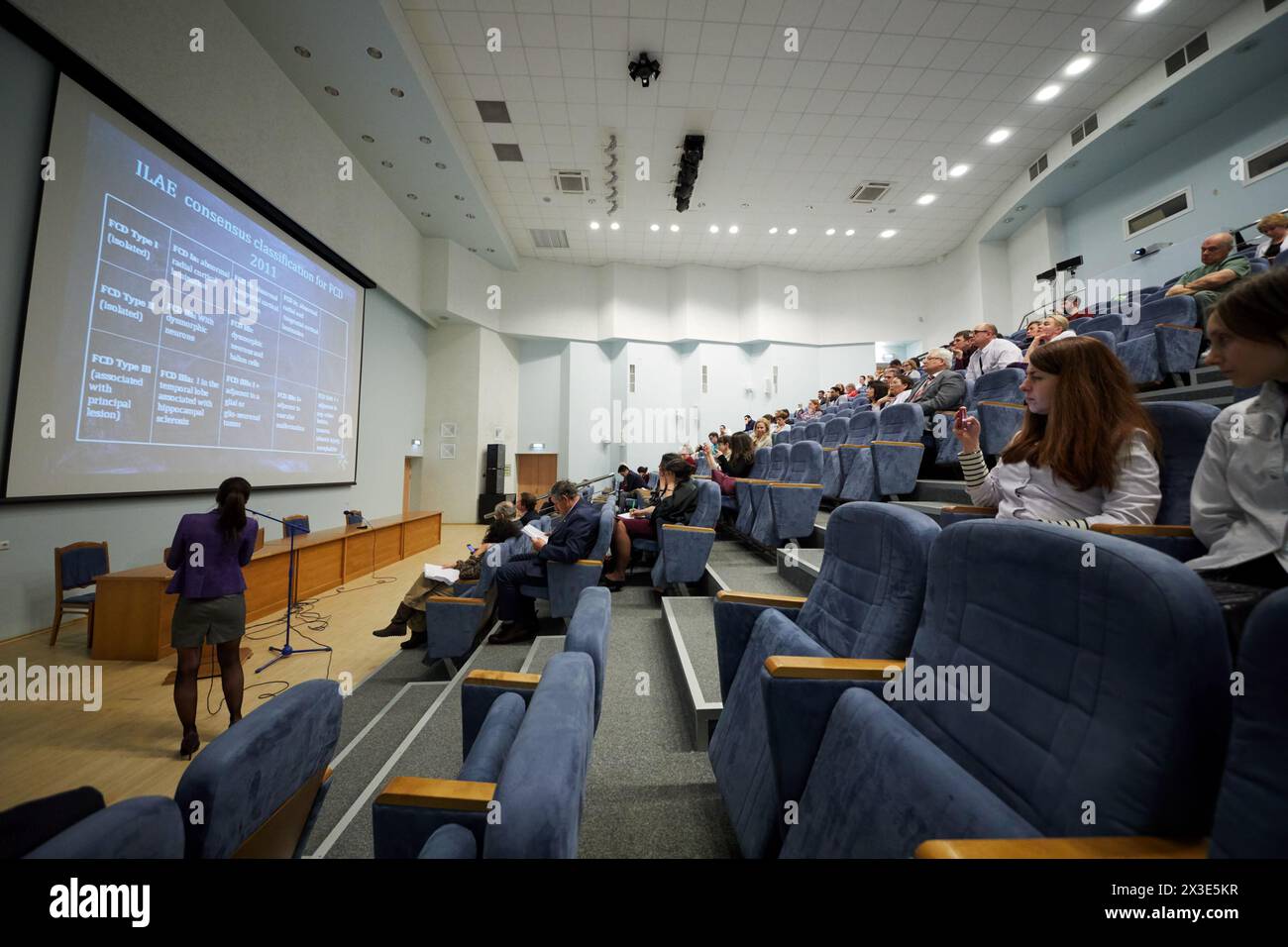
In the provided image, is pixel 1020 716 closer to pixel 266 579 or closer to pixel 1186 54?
pixel 266 579

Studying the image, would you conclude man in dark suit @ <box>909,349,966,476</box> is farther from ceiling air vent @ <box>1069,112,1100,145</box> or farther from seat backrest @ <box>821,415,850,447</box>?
ceiling air vent @ <box>1069,112,1100,145</box>

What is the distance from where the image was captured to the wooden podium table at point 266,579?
2.65 m

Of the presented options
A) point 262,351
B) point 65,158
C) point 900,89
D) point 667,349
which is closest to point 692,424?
point 667,349

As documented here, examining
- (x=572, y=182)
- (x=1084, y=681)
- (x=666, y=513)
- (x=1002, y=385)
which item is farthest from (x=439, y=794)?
(x=572, y=182)

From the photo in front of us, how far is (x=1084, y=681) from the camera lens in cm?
58

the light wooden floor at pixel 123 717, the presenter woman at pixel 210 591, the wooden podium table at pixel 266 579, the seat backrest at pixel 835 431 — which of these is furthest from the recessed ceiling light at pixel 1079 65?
the wooden podium table at pixel 266 579

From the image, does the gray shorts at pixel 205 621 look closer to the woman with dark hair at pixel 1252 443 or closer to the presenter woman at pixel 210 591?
the presenter woman at pixel 210 591

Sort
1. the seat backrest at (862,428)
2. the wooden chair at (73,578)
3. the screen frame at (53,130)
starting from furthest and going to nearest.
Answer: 1. the seat backrest at (862,428)
2. the wooden chair at (73,578)
3. the screen frame at (53,130)

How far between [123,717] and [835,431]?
4.70 metres

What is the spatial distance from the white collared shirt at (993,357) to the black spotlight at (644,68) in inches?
160

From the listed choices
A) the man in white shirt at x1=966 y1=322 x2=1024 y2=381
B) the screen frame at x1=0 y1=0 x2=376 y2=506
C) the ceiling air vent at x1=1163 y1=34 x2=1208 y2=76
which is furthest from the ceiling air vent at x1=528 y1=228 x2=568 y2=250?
the ceiling air vent at x1=1163 y1=34 x2=1208 y2=76

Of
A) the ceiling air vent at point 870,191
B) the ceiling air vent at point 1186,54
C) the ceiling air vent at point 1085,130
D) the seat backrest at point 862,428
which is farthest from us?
the ceiling air vent at point 870,191
